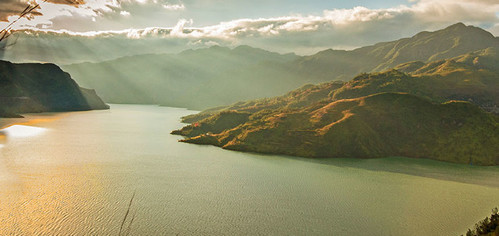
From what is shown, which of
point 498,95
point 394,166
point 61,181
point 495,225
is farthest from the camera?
point 498,95

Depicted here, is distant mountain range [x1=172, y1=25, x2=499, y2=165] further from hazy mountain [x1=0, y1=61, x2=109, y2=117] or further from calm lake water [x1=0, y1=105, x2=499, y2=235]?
hazy mountain [x1=0, y1=61, x2=109, y2=117]

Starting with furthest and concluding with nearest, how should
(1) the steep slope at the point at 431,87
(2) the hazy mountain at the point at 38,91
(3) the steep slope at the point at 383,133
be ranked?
1. (2) the hazy mountain at the point at 38,91
2. (1) the steep slope at the point at 431,87
3. (3) the steep slope at the point at 383,133

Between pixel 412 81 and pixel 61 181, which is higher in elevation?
pixel 412 81

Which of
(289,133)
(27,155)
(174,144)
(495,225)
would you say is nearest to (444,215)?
(495,225)

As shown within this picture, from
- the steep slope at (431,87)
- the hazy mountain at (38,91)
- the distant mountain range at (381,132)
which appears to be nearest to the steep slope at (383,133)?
the distant mountain range at (381,132)

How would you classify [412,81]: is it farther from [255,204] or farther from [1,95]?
[1,95]

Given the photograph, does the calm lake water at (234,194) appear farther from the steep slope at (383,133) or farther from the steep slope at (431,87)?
the steep slope at (431,87)

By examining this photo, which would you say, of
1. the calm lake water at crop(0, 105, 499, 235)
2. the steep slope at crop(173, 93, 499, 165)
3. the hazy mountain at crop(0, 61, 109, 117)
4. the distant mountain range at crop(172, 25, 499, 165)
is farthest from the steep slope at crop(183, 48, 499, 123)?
the hazy mountain at crop(0, 61, 109, 117)

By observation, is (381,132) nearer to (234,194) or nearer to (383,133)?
(383,133)
